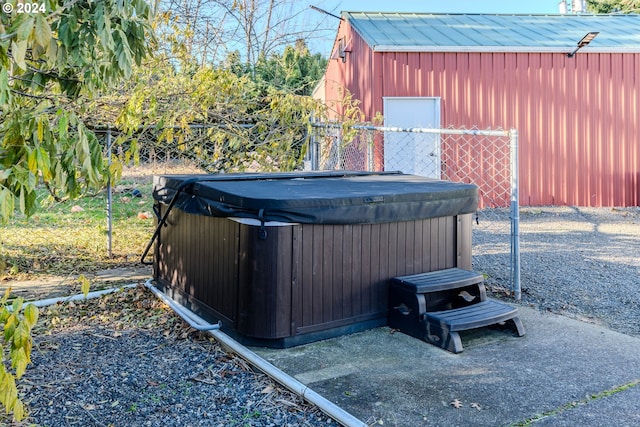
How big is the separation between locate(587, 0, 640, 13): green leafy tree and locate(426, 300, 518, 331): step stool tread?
59.8 feet

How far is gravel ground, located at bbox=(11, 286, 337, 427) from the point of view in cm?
276

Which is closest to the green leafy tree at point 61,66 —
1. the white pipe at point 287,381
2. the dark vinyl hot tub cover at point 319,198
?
the dark vinyl hot tub cover at point 319,198

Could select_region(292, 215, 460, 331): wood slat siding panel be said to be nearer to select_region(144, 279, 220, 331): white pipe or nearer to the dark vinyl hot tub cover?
the dark vinyl hot tub cover

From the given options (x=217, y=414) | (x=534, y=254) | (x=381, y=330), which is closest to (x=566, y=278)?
(x=534, y=254)

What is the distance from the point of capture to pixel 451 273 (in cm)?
416

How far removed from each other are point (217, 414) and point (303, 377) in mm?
546

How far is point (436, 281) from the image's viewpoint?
3.89m

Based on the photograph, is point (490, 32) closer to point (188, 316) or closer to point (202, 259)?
point (202, 259)

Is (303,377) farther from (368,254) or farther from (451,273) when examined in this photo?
(451,273)

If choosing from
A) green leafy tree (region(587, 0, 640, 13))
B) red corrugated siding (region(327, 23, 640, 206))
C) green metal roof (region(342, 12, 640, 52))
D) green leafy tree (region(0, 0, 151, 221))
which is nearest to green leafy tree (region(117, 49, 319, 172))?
green leafy tree (region(0, 0, 151, 221))

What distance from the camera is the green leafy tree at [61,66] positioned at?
178 cm

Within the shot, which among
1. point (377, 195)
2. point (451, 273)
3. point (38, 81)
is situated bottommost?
point (451, 273)

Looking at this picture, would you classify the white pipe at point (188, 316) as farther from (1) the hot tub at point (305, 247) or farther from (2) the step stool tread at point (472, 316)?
(2) the step stool tread at point (472, 316)

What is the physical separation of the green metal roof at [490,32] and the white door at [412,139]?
938 millimetres
